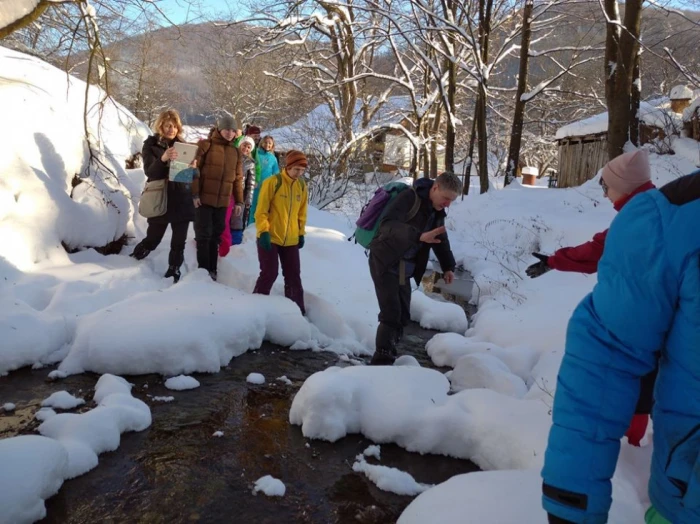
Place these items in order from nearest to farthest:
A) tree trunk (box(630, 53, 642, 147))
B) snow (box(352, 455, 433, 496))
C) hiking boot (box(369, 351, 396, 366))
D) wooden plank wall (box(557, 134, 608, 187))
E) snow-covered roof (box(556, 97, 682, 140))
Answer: snow (box(352, 455, 433, 496)) → hiking boot (box(369, 351, 396, 366)) → tree trunk (box(630, 53, 642, 147)) → snow-covered roof (box(556, 97, 682, 140)) → wooden plank wall (box(557, 134, 608, 187))

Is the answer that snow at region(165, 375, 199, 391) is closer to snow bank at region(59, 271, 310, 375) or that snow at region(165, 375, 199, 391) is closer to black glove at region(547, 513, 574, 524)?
snow bank at region(59, 271, 310, 375)

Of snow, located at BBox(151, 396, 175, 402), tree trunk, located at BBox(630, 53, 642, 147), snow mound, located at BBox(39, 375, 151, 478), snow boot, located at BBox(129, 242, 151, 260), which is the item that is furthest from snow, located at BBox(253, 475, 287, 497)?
tree trunk, located at BBox(630, 53, 642, 147)

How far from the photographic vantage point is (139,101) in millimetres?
33219

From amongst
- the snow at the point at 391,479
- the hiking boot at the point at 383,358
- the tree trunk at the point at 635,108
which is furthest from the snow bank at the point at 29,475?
the tree trunk at the point at 635,108

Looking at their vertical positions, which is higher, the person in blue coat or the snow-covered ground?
the person in blue coat

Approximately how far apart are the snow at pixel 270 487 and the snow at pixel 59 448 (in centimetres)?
87

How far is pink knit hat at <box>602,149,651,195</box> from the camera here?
2.69m

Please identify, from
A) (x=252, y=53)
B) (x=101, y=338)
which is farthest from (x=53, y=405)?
(x=252, y=53)

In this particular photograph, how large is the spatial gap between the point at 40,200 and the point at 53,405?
3375 mm

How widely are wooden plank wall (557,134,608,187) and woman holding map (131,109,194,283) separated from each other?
523 inches

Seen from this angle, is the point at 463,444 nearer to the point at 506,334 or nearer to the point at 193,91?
the point at 506,334

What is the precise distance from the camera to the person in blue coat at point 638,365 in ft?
3.48

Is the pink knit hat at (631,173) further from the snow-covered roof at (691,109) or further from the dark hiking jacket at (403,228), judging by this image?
the snow-covered roof at (691,109)

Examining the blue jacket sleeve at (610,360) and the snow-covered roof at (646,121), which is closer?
the blue jacket sleeve at (610,360)
